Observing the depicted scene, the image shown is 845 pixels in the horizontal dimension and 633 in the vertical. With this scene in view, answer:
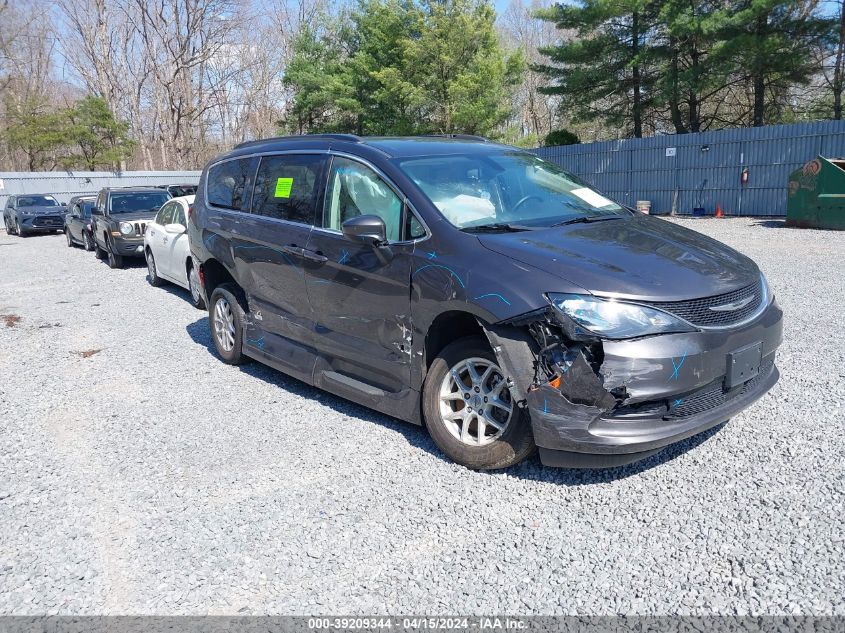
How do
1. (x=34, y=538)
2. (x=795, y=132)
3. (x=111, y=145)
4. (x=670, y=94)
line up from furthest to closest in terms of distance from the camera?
(x=111, y=145)
(x=670, y=94)
(x=795, y=132)
(x=34, y=538)

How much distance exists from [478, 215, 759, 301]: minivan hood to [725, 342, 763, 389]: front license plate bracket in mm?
336

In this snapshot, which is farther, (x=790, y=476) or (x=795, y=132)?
(x=795, y=132)

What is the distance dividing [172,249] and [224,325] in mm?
4494

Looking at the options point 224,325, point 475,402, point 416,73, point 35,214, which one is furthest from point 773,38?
point 35,214

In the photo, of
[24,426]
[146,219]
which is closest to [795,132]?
[146,219]

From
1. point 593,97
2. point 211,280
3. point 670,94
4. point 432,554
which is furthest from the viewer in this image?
point 593,97

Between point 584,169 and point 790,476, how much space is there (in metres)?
21.9

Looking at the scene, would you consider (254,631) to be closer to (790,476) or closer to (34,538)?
(34,538)

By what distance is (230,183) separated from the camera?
19.7 feet

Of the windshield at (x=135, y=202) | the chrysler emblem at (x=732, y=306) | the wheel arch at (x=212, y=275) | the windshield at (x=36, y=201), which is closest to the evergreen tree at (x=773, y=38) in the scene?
the windshield at (x=135, y=202)

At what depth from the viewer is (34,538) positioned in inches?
132

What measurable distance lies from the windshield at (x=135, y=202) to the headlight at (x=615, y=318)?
1364 cm

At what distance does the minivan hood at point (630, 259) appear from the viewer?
3.30m

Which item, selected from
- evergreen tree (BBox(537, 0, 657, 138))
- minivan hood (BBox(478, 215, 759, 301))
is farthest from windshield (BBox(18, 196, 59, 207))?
minivan hood (BBox(478, 215, 759, 301))
